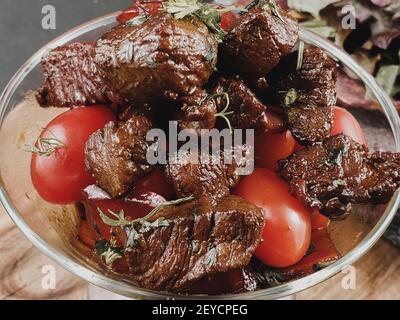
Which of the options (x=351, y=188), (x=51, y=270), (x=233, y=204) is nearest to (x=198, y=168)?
(x=233, y=204)

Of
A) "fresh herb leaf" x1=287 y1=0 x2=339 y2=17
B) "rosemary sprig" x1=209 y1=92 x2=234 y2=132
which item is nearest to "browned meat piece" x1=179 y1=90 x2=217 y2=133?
"rosemary sprig" x1=209 y1=92 x2=234 y2=132

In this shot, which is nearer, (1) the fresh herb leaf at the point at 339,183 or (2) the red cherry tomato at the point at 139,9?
(1) the fresh herb leaf at the point at 339,183

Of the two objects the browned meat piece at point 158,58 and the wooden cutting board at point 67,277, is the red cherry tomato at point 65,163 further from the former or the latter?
the wooden cutting board at point 67,277

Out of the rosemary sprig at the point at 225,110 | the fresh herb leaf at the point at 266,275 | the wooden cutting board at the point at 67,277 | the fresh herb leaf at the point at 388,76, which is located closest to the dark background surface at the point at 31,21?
the wooden cutting board at the point at 67,277

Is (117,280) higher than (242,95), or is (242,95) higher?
(242,95)
